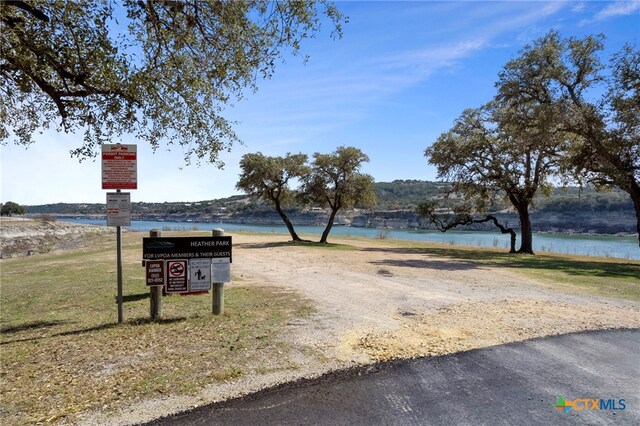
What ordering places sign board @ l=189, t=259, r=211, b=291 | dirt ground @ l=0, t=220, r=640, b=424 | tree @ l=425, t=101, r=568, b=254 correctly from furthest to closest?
tree @ l=425, t=101, r=568, b=254
sign board @ l=189, t=259, r=211, b=291
dirt ground @ l=0, t=220, r=640, b=424

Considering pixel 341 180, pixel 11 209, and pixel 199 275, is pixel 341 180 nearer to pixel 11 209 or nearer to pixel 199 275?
pixel 199 275

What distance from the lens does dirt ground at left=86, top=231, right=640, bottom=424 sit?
15.9ft

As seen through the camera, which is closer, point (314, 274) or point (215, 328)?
point (215, 328)

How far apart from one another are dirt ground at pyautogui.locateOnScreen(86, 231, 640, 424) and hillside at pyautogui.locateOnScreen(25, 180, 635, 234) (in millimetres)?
17915

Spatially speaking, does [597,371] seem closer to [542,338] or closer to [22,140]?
[542,338]

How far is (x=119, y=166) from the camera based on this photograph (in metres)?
6.53

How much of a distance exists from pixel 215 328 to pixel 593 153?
19909 mm

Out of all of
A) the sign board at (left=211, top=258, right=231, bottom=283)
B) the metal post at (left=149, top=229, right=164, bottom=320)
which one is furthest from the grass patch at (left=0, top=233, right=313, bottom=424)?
the sign board at (left=211, top=258, right=231, bottom=283)

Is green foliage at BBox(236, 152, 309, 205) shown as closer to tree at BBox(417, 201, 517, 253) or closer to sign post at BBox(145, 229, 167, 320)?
tree at BBox(417, 201, 517, 253)

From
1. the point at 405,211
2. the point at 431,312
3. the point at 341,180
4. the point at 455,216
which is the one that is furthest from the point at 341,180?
the point at 405,211

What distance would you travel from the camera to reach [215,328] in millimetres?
6422

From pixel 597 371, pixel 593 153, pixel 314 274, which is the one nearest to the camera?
pixel 597 371

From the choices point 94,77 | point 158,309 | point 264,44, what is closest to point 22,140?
point 94,77

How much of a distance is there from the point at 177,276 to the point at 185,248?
496 mm
